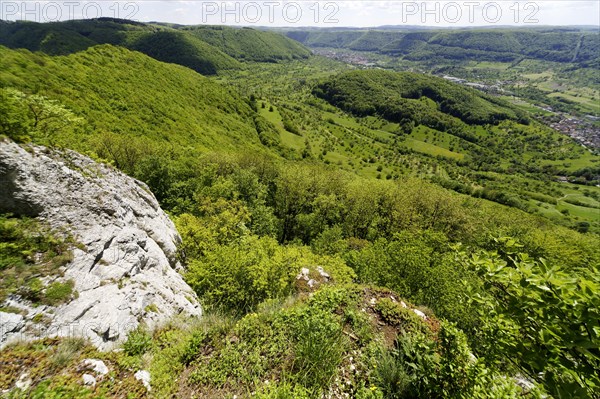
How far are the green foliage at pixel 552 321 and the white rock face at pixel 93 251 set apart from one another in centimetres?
1275

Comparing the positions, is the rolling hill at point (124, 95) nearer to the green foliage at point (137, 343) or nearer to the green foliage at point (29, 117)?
the green foliage at point (29, 117)

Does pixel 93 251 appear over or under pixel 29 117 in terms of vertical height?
under

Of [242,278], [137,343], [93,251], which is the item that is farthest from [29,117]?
[137,343]

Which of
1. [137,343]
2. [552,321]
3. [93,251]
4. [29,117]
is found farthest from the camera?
[29,117]

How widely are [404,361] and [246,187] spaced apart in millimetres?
37526

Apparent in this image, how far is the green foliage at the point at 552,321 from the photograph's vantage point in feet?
12.7

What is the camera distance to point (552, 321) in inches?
168

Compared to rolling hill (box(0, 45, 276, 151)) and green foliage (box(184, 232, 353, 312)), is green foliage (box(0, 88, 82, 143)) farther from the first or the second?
green foliage (box(184, 232, 353, 312))

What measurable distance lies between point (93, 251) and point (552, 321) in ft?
57.2

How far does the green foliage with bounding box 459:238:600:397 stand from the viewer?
388 cm

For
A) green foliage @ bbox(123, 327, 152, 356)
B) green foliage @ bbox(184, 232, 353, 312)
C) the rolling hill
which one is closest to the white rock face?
green foliage @ bbox(123, 327, 152, 356)

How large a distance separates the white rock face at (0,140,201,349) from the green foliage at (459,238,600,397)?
41.8 feet

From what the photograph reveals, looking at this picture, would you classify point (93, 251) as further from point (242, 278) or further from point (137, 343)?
point (242, 278)

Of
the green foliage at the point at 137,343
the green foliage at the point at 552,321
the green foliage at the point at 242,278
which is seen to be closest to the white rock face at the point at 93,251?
the green foliage at the point at 137,343
